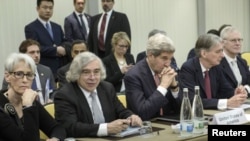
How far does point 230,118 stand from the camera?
3.14 m

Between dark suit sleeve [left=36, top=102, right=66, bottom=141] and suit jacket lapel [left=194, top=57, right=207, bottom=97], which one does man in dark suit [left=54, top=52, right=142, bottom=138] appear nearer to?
dark suit sleeve [left=36, top=102, right=66, bottom=141]

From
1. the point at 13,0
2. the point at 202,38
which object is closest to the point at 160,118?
the point at 202,38

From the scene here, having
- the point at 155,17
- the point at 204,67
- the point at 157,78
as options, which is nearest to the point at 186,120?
the point at 157,78

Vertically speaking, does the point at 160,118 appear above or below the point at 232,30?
below

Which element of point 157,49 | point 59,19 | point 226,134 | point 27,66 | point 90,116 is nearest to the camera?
point 226,134

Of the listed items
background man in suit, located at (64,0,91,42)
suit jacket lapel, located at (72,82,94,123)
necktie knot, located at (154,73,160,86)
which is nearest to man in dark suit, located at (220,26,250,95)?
necktie knot, located at (154,73,160,86)

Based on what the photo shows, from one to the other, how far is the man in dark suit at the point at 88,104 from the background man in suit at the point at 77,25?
116 inches

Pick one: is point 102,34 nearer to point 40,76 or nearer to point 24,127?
point 40,76

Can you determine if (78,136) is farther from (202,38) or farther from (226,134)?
(202,38)

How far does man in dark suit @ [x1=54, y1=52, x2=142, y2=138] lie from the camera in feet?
10.3

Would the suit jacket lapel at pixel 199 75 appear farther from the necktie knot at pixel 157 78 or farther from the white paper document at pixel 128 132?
the white paper document at pixel 128 132

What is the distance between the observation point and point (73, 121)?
321 cm

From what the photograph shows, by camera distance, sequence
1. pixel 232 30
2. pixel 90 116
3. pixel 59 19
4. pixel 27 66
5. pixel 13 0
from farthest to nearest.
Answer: pixel 59 19 < pixel 13 0 < pixel 232 30 < pixel 90 116 < pixel 27 66

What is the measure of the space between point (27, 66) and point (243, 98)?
1.90m
